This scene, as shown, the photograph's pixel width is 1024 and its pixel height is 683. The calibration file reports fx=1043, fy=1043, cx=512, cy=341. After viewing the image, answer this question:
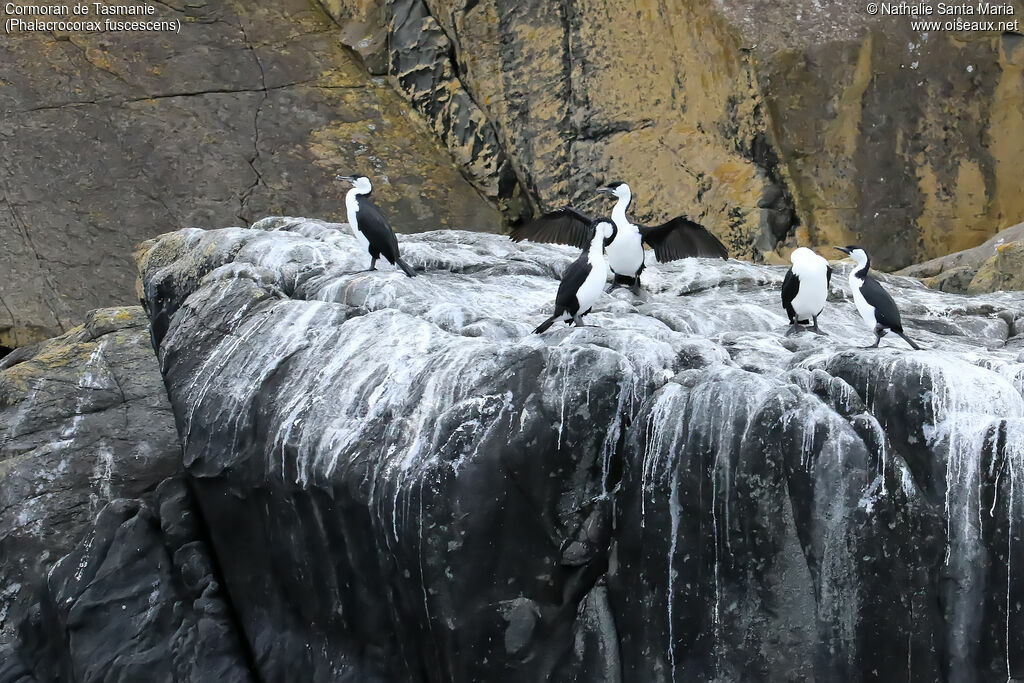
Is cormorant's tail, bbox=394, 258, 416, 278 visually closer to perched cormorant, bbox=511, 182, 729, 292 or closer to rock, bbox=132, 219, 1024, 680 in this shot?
rock, bbox=132, 219, 1024, 680

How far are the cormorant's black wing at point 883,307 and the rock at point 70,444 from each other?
461 centimetres

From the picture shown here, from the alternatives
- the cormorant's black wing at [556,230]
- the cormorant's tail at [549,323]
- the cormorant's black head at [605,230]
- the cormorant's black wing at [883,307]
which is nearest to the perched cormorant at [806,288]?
the cormorant's black wing at [883,307]

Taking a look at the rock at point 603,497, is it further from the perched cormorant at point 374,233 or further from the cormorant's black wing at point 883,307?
the perched cormorant at point 374,233

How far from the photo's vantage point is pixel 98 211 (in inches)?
470

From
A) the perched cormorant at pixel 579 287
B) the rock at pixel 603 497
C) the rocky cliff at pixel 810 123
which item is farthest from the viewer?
the rocky cliff at pixel 810 123

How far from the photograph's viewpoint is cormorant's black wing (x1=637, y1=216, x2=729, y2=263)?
7625mm

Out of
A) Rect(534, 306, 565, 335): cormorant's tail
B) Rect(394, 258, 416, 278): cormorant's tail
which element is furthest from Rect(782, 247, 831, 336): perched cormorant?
Rect(394, 258, 416, 278): cormorant's tail

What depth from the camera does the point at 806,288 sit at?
636 cm

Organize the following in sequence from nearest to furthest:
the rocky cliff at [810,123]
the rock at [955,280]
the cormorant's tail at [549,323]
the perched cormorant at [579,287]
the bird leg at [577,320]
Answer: the cormorant's tail at [549,323]
the perched cormorant at [579,287]
the bird leg at [577,320]
the rock at [955,280]
the rocky cliff at [810,123]

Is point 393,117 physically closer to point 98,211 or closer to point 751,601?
point 98,211

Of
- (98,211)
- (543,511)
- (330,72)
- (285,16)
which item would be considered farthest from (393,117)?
(543,511)

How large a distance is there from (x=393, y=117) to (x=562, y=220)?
6116mm

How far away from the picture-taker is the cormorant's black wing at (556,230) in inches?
316

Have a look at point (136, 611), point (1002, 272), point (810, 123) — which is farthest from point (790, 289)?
point (810, 123)
